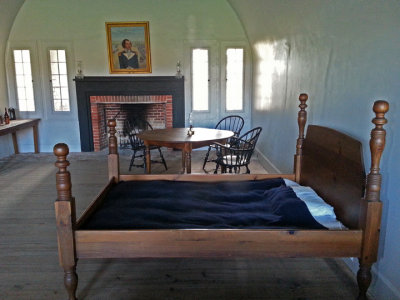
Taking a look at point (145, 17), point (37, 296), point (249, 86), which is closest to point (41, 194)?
point (37, 296)

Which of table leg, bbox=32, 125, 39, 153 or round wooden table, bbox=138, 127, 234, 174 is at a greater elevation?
round wooden table, bbox=138, 127, 234, 174

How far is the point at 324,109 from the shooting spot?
3.00 meters

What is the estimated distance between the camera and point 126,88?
6.63 meters

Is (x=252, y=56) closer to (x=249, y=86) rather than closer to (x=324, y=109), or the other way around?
(x=249, y=86)

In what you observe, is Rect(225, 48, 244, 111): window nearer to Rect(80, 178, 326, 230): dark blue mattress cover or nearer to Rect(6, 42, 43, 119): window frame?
Rect(6, 42, 43, 119): window frame

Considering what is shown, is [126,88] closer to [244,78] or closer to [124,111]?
[124,111]

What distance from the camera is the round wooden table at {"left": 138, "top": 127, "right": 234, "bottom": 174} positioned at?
13.9 ft

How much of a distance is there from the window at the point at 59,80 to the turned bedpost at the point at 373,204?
20.2ft

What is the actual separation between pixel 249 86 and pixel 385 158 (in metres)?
4.89

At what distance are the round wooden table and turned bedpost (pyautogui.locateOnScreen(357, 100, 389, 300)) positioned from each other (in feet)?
8.31

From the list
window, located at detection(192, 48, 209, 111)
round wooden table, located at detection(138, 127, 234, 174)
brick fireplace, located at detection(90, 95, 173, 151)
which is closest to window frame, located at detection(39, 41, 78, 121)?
brick fireplace, located at detection(90, 95, 173, 151)

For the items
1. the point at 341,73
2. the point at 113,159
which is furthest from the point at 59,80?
the point at 341,73

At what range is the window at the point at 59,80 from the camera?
21.7 feet

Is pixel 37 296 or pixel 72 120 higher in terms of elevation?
pixel 72 120
